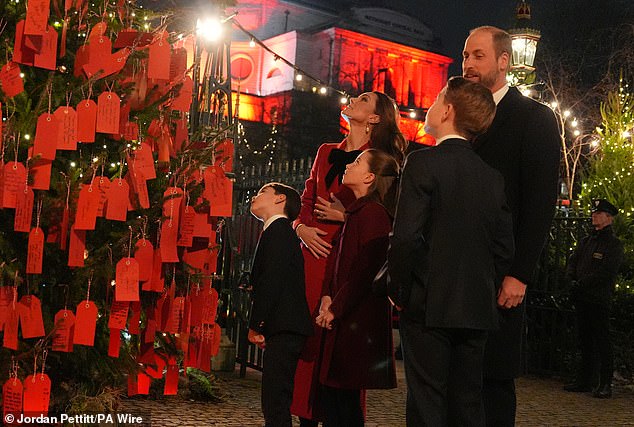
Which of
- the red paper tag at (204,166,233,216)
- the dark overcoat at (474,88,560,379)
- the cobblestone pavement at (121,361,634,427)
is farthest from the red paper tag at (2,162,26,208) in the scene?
the cobblestone pavement at (121,361,634,427)

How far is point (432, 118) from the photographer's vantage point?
Result: 145 inches

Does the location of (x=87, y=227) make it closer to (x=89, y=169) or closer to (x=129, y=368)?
(x=89, y=169)

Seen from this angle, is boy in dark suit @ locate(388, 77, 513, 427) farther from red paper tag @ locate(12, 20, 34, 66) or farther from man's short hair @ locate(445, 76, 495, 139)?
red paper tag @ locate(12, 20, 34, 66)

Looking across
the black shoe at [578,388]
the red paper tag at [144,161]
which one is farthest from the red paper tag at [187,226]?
the black shoe at [578,388]

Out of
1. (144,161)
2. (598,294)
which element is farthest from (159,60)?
(598,294)

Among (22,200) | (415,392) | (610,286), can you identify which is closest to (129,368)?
(22,200)

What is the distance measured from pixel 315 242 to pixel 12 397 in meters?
1.85

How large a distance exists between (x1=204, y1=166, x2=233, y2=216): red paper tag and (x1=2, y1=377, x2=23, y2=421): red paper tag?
127 cm

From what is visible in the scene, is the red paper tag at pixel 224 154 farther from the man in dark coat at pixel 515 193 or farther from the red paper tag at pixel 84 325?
the man in dark coat at pixel 515 193

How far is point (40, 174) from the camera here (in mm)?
3748

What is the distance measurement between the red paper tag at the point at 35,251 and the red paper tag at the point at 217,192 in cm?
92

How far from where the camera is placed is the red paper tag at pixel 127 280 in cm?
382

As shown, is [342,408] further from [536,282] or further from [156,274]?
[536,282]

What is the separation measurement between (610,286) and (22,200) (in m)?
6.68
